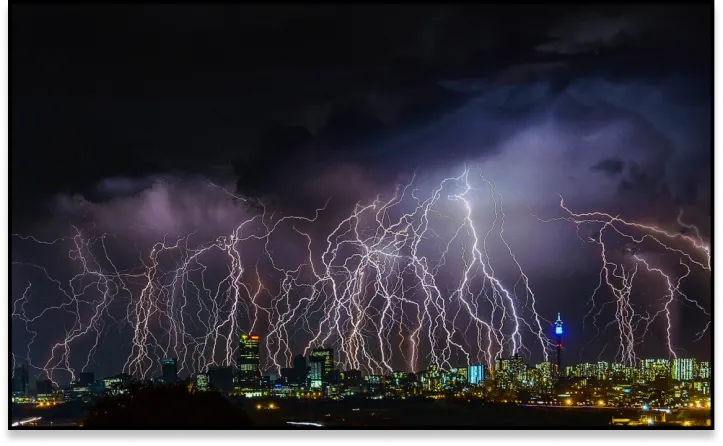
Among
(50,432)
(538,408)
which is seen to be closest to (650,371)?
(538,408)

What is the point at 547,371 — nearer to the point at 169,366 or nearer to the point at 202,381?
the point at 202,381

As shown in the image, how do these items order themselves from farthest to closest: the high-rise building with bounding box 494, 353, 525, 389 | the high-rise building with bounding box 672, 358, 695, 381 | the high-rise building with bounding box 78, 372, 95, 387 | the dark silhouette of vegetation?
the high-rise building with bounding box 494, 353, 525, 389 < the high-rise building with bounding box 78, 372, 95, 387 < the high-rise building with bounding box 672, 358, 695, 381 < the dark silhouette of vegetation

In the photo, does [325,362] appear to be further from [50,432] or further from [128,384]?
[50,432]

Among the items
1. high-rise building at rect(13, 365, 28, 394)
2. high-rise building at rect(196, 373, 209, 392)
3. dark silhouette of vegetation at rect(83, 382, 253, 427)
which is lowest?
dark silhouette of vegetation at rect(83, 382, 253, 427)

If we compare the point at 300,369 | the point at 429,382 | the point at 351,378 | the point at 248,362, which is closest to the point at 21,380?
the point at 248,362

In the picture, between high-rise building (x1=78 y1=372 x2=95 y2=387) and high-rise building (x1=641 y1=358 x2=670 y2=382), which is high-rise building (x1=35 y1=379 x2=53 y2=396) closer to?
high-rise building (x1=78 y1=372 x2=95 y2=387)

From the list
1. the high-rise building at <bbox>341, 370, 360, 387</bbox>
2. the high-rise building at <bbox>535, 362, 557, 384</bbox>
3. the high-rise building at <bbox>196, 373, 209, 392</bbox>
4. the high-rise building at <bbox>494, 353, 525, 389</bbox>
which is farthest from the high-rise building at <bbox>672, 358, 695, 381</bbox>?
the high-rise building at <bbox>196, 373, 209, 392</bbox>
